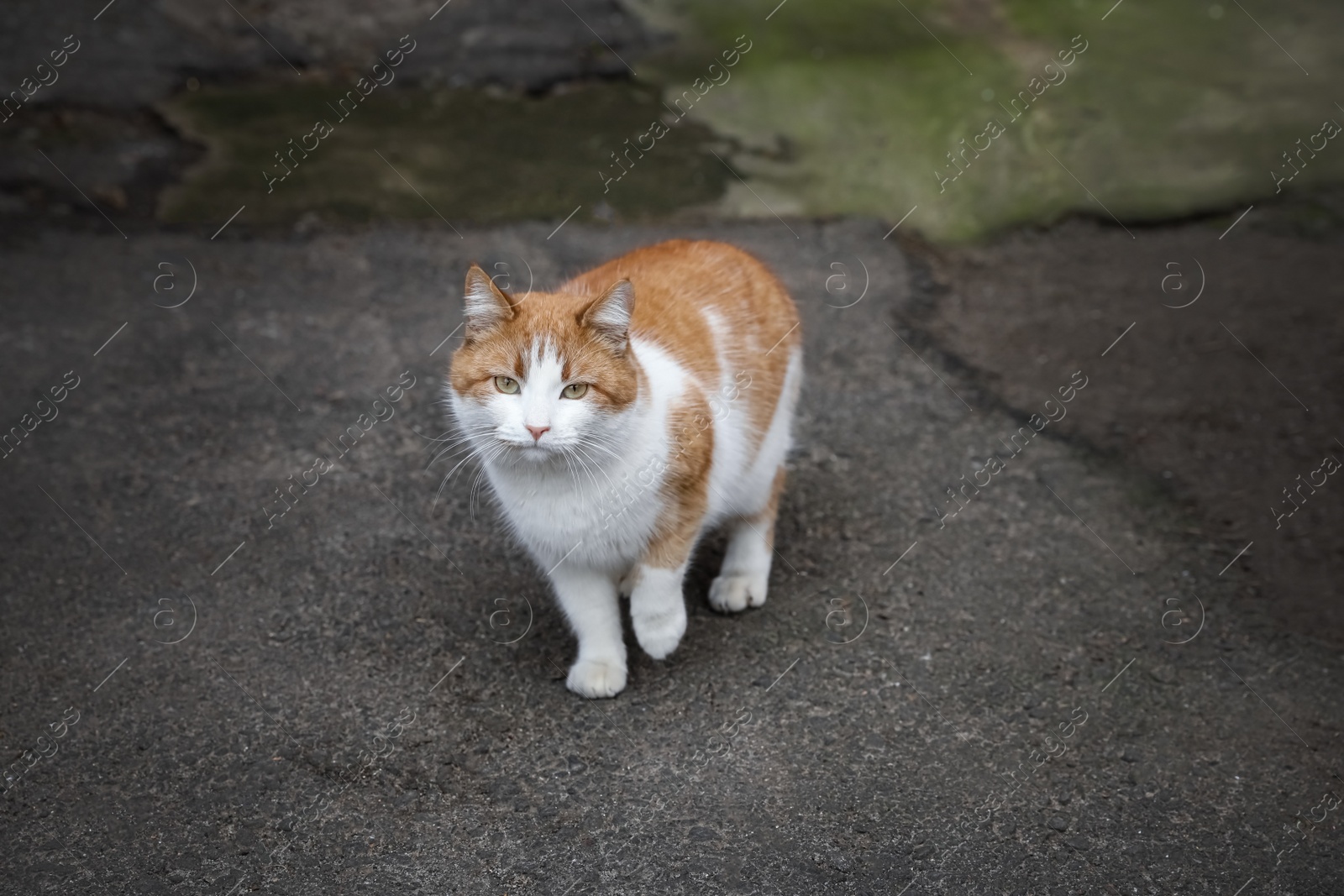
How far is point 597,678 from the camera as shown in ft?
11.6

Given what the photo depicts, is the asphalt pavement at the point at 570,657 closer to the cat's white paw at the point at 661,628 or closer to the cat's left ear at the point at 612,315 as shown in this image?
the cat's white paw at the point at 661,628

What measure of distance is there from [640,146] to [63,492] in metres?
3.77

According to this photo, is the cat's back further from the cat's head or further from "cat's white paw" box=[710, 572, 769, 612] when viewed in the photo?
"cat's white paw" box=[710, 572, 769, 612]

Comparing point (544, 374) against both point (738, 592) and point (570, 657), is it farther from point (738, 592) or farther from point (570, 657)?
point (738, 592)

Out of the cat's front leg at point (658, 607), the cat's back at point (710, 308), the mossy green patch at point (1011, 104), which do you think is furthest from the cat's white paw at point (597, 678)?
the mossy green patch at point (1011, 104)

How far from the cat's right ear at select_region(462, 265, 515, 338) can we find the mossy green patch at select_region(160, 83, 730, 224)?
11.2ft

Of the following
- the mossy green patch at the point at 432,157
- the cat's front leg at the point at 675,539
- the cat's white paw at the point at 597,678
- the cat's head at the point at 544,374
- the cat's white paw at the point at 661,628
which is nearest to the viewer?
the cat's head at the point at 544,374

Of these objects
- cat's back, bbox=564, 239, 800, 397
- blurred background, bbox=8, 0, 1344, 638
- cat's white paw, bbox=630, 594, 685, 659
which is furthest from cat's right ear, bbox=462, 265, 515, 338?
blurred background, bbox=8, 0, 1344, 638

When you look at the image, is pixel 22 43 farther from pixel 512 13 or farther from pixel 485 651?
pixel 485 651

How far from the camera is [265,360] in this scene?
5301mm

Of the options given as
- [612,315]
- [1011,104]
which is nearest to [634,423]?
[612,315]

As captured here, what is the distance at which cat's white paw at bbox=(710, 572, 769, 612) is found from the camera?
3.91m

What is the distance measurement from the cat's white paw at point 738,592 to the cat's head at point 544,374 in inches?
Result: 37.2

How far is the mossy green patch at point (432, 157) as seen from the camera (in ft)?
21.3
